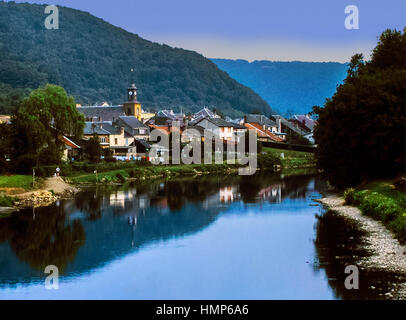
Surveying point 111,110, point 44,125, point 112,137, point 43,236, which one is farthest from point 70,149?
point 111,110

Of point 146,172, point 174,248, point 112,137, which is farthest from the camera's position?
point 112,137

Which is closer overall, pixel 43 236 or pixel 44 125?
pixel 43 236

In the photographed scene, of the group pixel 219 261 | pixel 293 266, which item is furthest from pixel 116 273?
pixel 293 266

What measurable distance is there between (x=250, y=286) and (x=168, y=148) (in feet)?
157

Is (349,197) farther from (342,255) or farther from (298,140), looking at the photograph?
(298,140)

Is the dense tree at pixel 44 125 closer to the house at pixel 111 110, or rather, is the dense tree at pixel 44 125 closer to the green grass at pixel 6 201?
the green grass at pixel 6 201

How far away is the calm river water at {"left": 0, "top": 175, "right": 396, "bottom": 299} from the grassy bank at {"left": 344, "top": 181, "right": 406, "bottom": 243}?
6.11 feet

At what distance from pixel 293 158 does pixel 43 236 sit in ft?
159

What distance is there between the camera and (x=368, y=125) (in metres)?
39.3

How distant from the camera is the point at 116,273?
77.6 feet

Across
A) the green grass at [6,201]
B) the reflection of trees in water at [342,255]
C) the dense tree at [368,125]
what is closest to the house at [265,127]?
the dense tree at [368,125]

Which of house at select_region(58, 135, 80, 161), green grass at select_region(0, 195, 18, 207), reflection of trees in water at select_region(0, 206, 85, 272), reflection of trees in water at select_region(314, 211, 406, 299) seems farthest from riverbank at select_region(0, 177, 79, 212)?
reflection of trees in water at select_region(314, 211, 406, 299)

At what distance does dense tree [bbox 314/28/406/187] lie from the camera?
38.2 metres

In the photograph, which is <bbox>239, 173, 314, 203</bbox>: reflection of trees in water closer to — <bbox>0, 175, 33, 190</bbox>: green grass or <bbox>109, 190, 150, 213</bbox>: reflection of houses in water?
<bbox>109, 190, 150, 213</bbox>: reflection of houses in water
